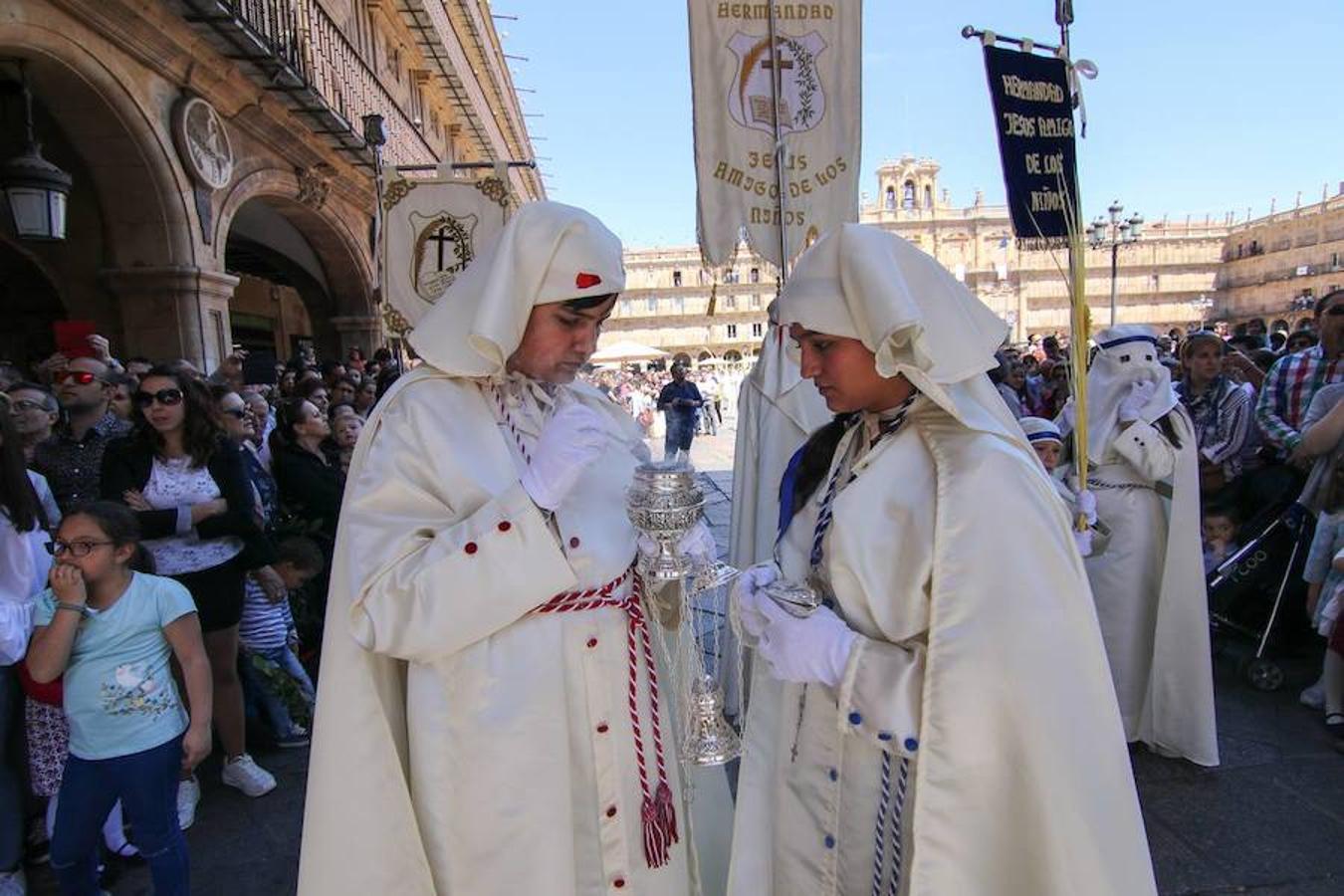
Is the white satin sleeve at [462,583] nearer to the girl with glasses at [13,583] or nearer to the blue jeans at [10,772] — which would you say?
the girl with glasses at [13,583]

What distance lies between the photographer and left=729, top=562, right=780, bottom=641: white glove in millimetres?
1814

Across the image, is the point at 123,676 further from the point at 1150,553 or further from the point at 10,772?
the point at 1150,553

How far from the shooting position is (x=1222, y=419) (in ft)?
17.0

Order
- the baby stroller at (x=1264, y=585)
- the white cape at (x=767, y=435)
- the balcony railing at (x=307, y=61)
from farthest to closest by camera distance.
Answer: the balcony railing at (x=307, y=61)
the baby stroller at (x=1264, y=585)
the white cape at (x=767, y=435)

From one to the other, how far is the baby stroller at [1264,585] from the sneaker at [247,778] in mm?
5256

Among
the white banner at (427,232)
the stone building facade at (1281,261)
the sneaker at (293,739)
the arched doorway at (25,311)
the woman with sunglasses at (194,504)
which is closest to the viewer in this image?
the woman with sunglasses at (194,504)

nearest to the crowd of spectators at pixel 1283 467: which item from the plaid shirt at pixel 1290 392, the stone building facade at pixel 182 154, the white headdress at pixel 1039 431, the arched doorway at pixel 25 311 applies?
the plaid shirt at pixel 1290 392

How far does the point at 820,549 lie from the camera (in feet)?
6.06

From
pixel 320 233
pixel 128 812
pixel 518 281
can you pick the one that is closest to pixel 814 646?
pixel 518 281

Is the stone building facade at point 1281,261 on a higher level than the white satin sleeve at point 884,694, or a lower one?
higher

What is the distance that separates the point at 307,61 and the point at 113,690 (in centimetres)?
883

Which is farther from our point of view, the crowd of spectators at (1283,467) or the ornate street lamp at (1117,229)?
the ornate street lamp at (1117,229)

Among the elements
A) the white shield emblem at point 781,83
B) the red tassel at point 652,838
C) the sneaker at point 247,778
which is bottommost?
the sneaker at point 247,778

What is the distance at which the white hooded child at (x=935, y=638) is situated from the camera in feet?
4.82
